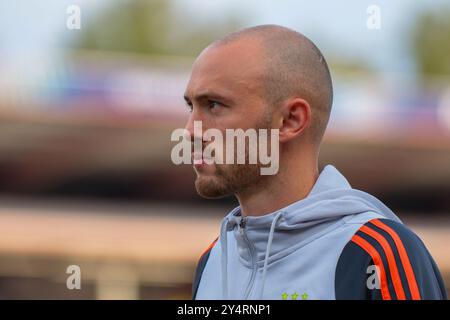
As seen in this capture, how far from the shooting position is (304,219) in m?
2.37

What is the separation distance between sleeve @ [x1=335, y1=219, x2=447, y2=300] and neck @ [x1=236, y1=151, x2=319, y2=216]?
283mm

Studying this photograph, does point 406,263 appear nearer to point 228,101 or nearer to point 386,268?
point 386,268

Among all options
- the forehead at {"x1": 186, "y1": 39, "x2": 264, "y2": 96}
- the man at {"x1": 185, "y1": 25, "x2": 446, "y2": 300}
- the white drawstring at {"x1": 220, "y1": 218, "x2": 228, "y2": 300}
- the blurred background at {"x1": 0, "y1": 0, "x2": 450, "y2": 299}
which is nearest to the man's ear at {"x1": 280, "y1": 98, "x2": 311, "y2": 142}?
the man at {"x1": 185, "y1": 25, "x2": 446, "y2": 300}

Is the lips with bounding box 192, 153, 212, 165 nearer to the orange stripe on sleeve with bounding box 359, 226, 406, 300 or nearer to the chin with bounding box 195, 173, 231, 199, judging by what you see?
the chin with bounding box 195, 173, 231, 199

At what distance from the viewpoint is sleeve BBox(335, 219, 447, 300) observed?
2123mm

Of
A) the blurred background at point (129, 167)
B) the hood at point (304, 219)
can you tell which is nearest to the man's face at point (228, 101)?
the hood at point (304, 219)

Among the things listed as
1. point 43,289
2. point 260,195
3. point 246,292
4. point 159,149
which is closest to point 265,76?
point 260,195

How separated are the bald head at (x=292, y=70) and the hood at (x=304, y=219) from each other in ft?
0.57

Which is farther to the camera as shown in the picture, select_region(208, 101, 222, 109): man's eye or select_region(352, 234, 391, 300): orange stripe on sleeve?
select_region(208, 101, 222, 109): man's eye

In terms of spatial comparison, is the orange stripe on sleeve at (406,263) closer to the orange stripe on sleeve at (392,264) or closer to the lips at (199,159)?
the orange stripe on sleeve at (392,264)

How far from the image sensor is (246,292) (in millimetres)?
2430

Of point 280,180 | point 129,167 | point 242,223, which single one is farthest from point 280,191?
point 129,167

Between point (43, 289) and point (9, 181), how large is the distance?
4.08m

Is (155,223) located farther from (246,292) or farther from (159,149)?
(246,292)
